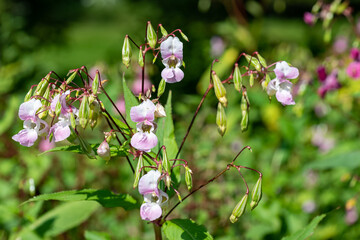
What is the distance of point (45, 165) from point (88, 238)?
3.45ft

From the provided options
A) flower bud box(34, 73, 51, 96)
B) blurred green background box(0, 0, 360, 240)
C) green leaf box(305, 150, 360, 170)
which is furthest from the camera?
blurred green background box(0, 0, 360, 240)

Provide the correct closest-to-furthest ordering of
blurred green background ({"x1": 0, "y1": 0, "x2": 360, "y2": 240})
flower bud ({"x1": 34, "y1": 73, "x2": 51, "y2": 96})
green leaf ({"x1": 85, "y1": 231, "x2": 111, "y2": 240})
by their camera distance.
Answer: flower bud ({"x1": 34, "y1": 73, "x2": 51, "y2": 96}) → green leaf ({"x1": 85, "y1": 231, "x2": 111, "y2": 240}) → blurred green background ({"x1": 0, "y1": 0, "x2": 360, "y2": 240})

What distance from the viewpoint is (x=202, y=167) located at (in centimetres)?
261

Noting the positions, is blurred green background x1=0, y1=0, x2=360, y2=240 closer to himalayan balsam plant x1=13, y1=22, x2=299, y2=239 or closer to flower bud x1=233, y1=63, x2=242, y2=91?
himalayan balsam plant x1=13, y1=22, x2=299, y2=239

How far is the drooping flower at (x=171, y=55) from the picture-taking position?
4.11 feet

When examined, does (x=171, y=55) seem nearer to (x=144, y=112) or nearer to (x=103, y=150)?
(x=144, y=112)

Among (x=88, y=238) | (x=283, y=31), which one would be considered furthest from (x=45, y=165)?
(x=283, y=31)

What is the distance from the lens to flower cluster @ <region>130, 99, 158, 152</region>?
119cm

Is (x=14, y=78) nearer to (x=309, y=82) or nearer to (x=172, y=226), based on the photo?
(x=309, y=82)

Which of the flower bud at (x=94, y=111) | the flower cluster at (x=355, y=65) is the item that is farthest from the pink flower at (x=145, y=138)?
the flower cluster at (x=355, y=65)

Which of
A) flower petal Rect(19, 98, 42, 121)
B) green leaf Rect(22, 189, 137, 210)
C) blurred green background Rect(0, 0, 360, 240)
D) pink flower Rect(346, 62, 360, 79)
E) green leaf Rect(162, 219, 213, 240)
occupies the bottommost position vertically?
blurred green background Rect(0, 0, 360, 240)

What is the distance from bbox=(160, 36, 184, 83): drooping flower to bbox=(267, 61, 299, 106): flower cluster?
0.88ft

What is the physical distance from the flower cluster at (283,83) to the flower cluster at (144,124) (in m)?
0.35

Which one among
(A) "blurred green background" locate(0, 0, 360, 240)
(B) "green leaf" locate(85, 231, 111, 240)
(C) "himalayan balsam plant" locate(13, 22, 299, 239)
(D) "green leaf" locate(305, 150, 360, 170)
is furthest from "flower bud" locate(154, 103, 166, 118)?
(D) "green leaf" locate(305, 150, 360, 170)
